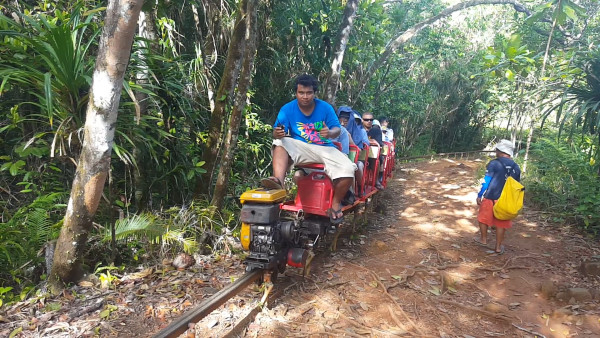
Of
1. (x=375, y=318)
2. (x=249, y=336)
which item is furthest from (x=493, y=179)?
(x=249, y=336)

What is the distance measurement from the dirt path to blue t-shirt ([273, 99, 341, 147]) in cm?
160

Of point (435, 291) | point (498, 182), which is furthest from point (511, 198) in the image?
point (435, 291)

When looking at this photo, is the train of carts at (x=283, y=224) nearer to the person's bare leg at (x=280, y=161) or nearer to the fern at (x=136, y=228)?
the person's bare leg at (x=280, y=161)

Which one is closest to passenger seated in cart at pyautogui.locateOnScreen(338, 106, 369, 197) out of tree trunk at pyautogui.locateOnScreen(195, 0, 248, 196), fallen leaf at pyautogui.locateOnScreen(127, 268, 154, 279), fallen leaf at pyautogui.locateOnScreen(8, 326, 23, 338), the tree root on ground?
tree trunk at pyautogui.locateOnScreen(195, 0, 248, 196)

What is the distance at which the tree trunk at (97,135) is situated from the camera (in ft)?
9.71

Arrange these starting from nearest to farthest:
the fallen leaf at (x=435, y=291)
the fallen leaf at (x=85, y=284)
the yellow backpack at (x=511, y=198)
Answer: the fallen leaf at (x=85, y=284) → the fallen leaf at (x=435, y=291) → the yellow backpack at (x=511, y=198)

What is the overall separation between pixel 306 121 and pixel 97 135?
6.85 feet

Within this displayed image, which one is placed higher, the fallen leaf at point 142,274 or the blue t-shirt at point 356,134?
the blue t-shirt at point 356,134

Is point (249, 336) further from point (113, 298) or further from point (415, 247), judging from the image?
point (415, 247)

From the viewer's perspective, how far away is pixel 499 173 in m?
5.29

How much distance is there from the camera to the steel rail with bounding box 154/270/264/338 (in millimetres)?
2410

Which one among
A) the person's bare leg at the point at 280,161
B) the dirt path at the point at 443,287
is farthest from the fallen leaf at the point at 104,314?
the person's bare leg at the point at 280,161

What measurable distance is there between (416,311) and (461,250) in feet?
7.40

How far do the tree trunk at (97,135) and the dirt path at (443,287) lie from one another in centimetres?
170
